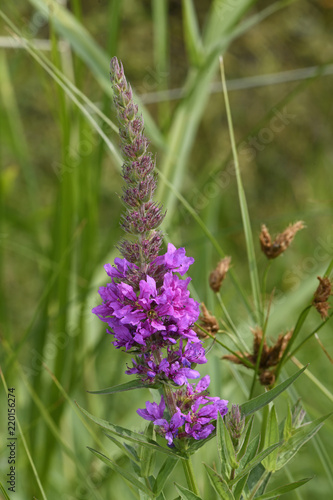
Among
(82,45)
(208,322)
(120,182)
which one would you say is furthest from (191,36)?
(120,182)

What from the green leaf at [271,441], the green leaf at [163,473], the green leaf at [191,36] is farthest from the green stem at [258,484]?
the green leaf at [191,36]

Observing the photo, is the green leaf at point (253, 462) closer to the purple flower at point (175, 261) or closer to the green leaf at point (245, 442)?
the green leaf at point (245, 442)

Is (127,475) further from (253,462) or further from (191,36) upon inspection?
(191,36)

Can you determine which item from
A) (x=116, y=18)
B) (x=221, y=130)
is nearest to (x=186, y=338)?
(x=116, y=18)

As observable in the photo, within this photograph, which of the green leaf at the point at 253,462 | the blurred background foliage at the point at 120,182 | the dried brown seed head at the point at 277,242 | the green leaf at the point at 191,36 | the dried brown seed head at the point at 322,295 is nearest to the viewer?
the green leaf at the point at 253,462

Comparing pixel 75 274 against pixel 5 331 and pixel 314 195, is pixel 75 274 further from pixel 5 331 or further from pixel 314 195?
pixel 314 195

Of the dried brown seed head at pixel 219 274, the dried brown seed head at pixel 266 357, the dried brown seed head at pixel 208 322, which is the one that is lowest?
the dried brown seed head at pixel 266 357
